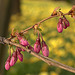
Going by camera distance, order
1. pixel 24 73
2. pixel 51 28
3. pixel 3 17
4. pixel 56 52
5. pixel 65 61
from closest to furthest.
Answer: pixel 3 17, pixel 24 73, pixel 65 61, pixel 56 52, pixel 51 28

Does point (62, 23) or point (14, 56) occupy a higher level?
point (62, 23)

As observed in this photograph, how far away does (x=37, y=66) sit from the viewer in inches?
306

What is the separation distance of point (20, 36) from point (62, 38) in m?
8.10

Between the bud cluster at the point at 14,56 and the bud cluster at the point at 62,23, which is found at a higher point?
the bud cluster at the point at 62,23

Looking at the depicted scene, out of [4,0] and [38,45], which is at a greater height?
[4,0]

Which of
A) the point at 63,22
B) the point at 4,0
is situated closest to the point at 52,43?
the point at 4,0

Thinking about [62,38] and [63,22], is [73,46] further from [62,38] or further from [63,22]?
[63,22]

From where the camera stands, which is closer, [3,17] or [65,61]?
[3,17]

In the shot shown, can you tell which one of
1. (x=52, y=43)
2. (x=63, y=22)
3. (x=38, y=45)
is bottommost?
(x=52, y=43)

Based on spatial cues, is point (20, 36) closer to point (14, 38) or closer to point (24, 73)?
point (14, 38)

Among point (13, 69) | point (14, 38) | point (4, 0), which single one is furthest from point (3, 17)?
point (14, 38)

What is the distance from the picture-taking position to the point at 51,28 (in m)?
12.5

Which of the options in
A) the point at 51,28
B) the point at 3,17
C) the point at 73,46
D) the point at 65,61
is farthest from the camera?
the point at 51,28

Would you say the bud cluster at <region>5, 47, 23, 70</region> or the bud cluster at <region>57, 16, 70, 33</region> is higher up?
the bud cluster at <region>57, 16, 70, 33</region>
